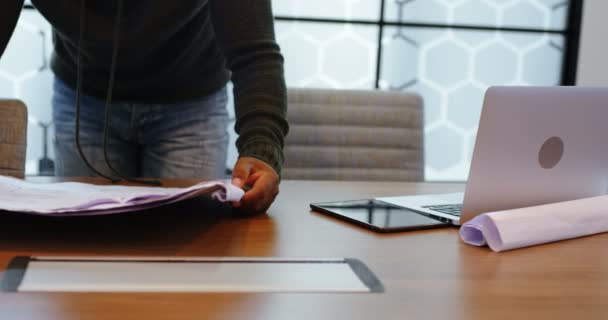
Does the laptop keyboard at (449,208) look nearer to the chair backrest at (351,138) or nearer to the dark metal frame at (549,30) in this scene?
the chair backrest at (351,138)

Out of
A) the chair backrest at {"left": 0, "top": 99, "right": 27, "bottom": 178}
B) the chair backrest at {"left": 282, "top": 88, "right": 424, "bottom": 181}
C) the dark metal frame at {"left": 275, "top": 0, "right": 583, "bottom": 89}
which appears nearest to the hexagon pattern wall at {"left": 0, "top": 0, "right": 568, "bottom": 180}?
the dark metal frame at {"left": 275, "top": 0, "right": 583, "bottom": 89}

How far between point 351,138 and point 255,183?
724mm

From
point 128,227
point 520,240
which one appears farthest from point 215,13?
point 520,240

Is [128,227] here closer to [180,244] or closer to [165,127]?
[180,244]

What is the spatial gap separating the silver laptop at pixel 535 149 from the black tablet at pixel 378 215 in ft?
0.09

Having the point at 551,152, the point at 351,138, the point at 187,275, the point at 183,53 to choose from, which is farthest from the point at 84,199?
the point at 351,138

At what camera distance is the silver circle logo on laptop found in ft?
2.42

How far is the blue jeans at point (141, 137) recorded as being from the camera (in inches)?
50.0

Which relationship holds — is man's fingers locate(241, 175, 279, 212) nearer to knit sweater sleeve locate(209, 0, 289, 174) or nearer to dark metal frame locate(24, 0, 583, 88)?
knit sweater sleeve locate(209, 0, 289, 174)

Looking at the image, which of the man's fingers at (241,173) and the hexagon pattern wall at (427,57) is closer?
the man's fingers at (241,173)

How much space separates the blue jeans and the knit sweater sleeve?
0.32 metres

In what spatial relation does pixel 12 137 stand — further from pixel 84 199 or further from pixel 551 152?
pixel 551 152

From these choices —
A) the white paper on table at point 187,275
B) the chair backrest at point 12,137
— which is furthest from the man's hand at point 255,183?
the chair backrest at point 12,137

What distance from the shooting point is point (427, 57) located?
2.28 metres
